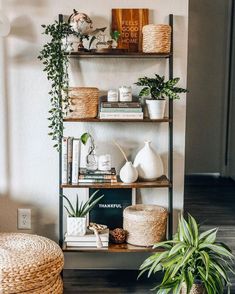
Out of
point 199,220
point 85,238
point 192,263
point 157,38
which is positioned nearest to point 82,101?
point 157,38

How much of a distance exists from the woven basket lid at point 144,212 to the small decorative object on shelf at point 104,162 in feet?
0.91

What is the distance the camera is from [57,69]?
2699 mm

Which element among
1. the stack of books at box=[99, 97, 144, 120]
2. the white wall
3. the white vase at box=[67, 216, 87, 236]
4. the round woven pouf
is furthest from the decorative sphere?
the round woven pouf

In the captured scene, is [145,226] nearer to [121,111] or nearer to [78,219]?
[78,219]

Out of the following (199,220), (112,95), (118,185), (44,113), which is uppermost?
(112,95)

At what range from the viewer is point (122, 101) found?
282 cm

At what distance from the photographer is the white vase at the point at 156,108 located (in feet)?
9.10

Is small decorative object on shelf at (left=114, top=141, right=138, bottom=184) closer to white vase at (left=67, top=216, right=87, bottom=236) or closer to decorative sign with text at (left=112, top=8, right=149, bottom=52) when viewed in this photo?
white vase at (left=67, top=216, right=87, bottom=236)

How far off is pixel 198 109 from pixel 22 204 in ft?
10.1

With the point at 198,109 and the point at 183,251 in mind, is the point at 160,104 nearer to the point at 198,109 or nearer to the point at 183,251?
the point at 183,251

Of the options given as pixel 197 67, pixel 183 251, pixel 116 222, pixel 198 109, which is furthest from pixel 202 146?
pixel 183 251

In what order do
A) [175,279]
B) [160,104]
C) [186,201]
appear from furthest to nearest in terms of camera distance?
[186,201], [160,104], [175,279]

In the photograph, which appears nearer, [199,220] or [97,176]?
[97,176]

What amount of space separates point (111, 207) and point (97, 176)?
0.28m
